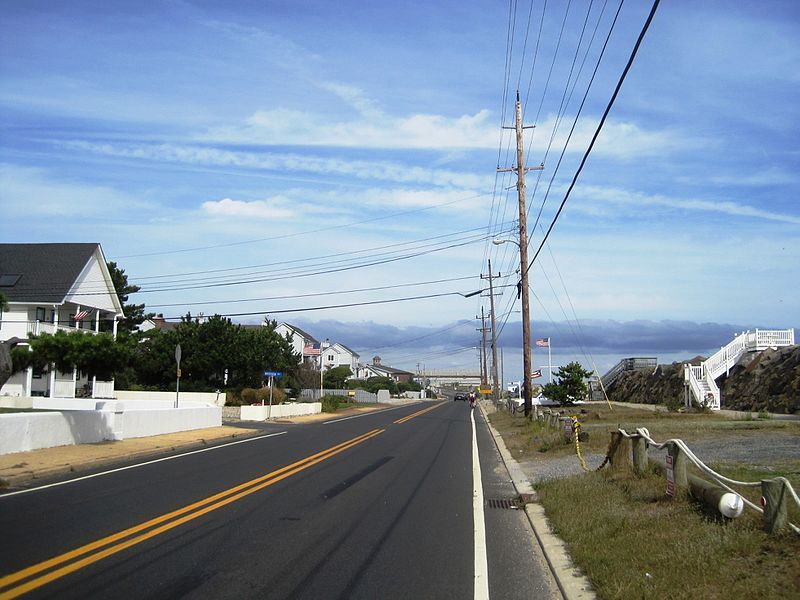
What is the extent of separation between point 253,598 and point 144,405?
104 feet

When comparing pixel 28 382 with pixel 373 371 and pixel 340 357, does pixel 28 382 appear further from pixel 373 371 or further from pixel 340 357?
pixel 373 371

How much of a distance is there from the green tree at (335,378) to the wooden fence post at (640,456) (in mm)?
85789

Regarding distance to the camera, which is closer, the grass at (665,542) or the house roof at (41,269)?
the grass at (665,542)

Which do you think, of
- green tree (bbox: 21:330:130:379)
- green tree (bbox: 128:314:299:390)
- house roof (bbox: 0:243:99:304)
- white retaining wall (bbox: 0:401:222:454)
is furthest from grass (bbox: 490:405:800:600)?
green tree (bbox: 128:314:299:390)

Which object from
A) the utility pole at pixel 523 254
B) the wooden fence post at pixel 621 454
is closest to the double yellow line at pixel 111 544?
the wooden fence post at pixel 621 454

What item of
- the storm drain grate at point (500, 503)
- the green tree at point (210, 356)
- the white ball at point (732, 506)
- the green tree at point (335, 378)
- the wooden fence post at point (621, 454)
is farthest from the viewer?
the green tree at point (335, 378)

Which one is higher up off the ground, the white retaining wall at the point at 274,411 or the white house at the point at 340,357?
the white house at the point at 340,357

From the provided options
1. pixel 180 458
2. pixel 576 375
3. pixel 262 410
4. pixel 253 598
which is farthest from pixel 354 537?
pixel 576 375

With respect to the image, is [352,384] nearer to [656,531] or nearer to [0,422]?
[0,422]

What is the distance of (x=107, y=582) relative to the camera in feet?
22.8

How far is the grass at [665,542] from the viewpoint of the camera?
6289 millimetres

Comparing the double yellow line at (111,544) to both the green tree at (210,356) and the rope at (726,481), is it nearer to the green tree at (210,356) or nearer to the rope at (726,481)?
the rope at (726,481)

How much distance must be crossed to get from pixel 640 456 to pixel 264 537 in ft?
21.7

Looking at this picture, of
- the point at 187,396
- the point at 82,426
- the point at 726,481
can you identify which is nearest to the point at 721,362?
the point at 187,396
